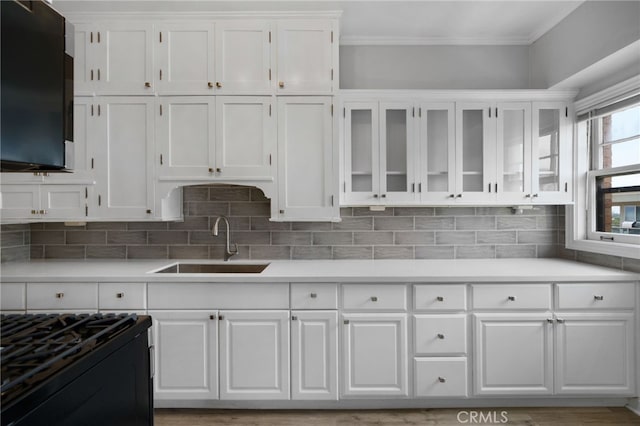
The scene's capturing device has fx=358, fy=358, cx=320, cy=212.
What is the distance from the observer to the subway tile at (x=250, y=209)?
291 cm

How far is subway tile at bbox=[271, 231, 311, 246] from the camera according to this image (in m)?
2.92

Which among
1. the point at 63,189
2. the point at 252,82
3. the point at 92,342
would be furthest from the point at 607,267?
the point at 63,189

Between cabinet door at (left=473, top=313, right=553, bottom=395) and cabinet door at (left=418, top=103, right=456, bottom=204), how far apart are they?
0.93 metres

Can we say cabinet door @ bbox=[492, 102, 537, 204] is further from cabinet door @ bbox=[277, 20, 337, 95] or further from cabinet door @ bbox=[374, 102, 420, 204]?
cabinet door @ bbox=[277, 20, 337, 95]

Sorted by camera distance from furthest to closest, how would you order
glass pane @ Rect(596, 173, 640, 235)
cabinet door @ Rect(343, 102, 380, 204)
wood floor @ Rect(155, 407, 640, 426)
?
cabinet door @ Rect(343, 102, 380, 204) < glass pane @ Rect(596, 173, 640, 235) < wood floor @ Rect(155, 407, 640, 426)

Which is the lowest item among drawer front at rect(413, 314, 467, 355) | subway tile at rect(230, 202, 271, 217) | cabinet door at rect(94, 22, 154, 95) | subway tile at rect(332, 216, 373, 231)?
drawer front at rect(413, 314, 467, 355)

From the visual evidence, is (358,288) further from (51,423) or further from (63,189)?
(63,189)

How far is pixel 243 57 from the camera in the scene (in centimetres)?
255

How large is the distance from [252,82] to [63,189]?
1.55 meters

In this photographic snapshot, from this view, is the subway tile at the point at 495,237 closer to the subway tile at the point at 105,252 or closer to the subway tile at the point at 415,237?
the subway tile at the point at 415,237

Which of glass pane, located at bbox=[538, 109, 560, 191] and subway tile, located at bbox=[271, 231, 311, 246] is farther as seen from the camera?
subway tile, located at bbox=[271, 231, 311, 246]

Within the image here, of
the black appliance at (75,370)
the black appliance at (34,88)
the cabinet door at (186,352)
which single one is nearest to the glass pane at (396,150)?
the cabinet door at (186,352)

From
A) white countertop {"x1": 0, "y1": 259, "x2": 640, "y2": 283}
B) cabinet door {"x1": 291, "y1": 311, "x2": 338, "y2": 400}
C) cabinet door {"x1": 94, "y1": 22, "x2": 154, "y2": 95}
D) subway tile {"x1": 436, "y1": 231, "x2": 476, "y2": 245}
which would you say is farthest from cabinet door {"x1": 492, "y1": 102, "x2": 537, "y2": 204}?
cabinet door {"x1": 94, "y1": 22, "x2": 154, "y2": 95}

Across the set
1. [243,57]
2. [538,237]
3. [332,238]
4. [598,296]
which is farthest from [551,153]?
[243,57]
